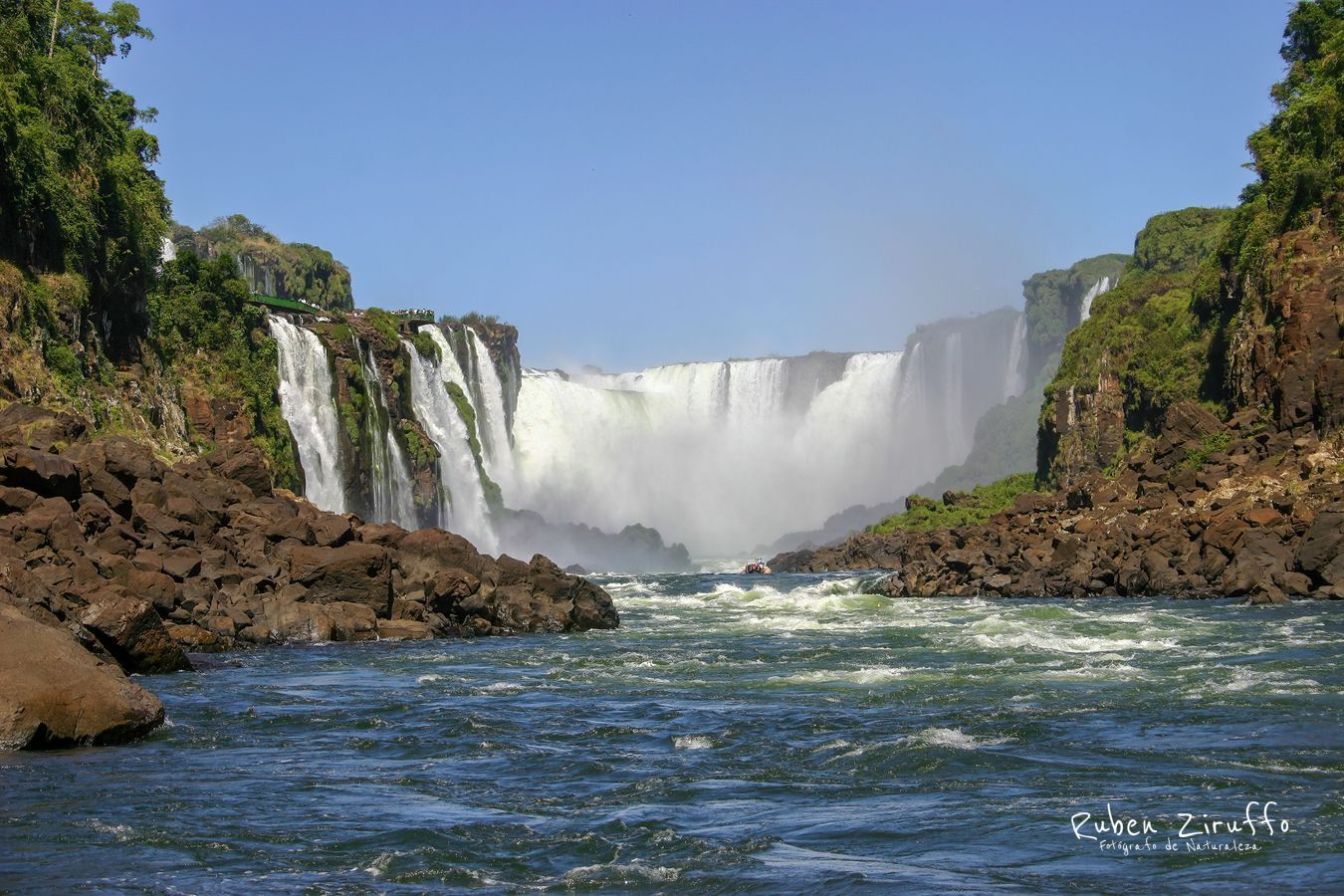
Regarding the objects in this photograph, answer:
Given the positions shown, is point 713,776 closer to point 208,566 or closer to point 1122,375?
point 208,566

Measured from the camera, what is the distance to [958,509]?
79812 millimetres

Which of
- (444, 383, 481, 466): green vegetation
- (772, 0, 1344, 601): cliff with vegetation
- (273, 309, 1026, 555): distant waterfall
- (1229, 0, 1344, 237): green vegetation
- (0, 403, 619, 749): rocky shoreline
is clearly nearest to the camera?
(0, 403, 619, 749): rocky shoreline

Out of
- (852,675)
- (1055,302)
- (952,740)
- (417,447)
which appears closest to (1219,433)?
(852,675)

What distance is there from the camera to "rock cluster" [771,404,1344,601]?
34.3 metres

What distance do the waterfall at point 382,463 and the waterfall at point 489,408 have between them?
17.3 metres

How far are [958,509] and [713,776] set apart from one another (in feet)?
221

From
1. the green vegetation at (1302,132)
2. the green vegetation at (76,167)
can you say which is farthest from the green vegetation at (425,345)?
the green vegetation at (1302,132)

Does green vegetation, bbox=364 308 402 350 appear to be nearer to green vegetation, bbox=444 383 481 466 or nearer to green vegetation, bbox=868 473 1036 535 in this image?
green vegetation, bbox=444 383 481 466

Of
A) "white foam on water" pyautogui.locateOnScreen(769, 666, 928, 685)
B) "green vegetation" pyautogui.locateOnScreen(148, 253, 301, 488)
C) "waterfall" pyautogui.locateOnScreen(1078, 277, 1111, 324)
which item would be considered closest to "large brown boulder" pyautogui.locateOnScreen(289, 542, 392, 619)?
"white foam on water" pyautogui.locateOnScreen(769, 666, 928, 685)

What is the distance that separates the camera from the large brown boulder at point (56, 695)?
13.7 metres

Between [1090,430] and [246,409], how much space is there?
43.2 meters

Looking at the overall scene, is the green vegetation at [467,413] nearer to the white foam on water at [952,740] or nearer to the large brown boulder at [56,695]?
the large brown boulder at [56,695]

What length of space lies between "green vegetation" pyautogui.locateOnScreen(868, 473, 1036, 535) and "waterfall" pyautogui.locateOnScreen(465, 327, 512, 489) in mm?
26713

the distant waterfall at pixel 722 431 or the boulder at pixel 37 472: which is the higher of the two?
the distant waterfall at pixel 722 431
